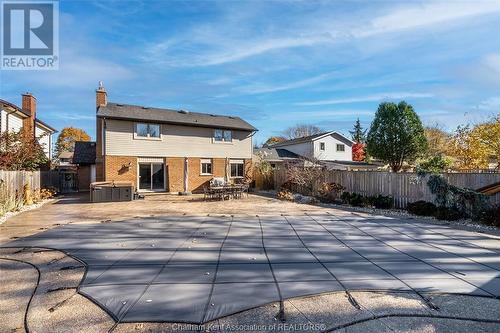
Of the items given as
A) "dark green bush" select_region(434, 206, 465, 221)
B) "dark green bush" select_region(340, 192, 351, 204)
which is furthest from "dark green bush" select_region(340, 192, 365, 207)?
"dark green bush" select_region(434, 206, 465, 221)

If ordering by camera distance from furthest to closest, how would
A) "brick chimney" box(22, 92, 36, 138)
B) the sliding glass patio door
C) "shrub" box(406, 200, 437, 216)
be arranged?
"brick chimney" box(22, 92, 36, 138) → the sliding glass patio door → "shrub" box(406, 200, 437, 216)

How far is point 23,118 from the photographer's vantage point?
21375 millimetres

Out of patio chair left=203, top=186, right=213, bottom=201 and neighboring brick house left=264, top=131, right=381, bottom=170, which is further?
neighboring brick house left=264, top=131, right=381, bottom=170

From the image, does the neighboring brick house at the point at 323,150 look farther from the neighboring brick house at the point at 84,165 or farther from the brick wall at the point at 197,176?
the neighboring brick house at the point at 84,165

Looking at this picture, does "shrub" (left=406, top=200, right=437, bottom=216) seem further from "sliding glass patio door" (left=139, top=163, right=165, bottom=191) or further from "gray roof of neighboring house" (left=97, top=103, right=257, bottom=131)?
"sliding glass patio door" (left=139, top=163, right=165, bottom=191)

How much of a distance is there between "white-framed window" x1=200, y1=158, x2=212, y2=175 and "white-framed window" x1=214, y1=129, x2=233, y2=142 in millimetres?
1675

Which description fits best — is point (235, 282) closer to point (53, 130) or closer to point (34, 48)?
point (34, 48)

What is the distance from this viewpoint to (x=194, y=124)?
22.2 metres

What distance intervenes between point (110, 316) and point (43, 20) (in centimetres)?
1028

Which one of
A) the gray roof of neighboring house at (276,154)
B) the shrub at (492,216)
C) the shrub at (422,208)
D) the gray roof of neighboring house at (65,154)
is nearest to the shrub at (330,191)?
the shrub at (422,208)

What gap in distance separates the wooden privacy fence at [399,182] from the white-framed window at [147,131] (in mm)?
11336

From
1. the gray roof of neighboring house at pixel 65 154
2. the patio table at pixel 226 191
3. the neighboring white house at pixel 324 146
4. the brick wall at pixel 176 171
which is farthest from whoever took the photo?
the gray roof of neighboring house at pixel 65 154

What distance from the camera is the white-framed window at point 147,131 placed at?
20.7 m

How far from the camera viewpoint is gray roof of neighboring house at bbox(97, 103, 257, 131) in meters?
20.2
